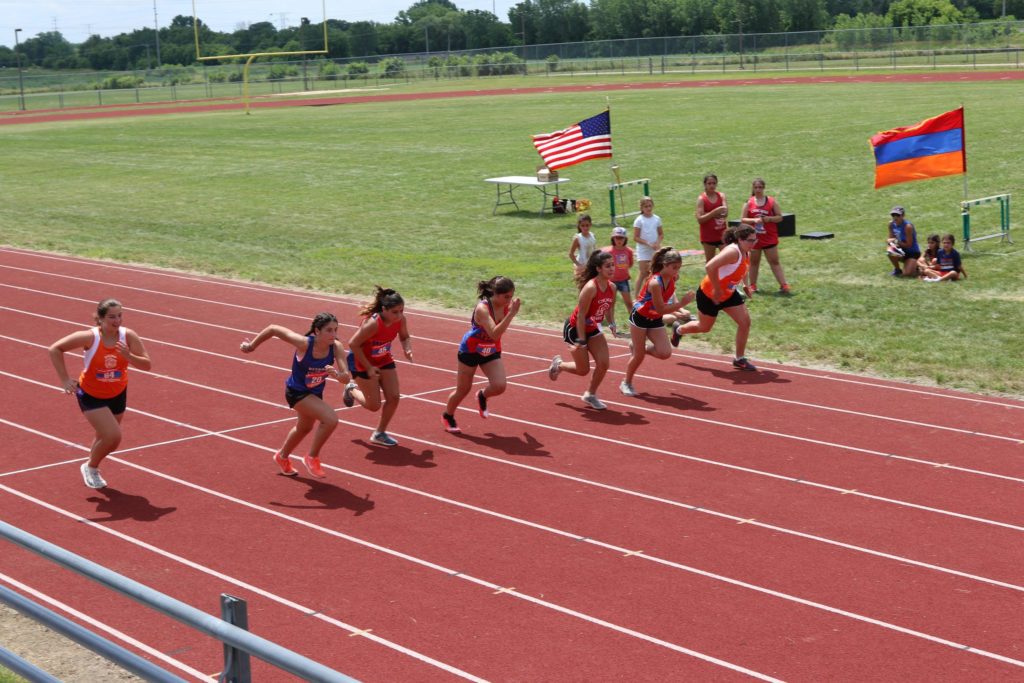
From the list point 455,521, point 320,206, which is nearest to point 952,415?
point 455,521

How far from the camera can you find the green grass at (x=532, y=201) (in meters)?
16.4

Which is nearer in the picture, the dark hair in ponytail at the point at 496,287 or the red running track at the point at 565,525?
the red running track at the point at 565,525

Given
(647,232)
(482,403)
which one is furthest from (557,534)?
(647,232)

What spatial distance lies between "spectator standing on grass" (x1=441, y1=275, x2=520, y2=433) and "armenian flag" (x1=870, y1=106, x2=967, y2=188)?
377 inches

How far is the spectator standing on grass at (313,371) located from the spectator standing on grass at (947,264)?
1176 centimetres

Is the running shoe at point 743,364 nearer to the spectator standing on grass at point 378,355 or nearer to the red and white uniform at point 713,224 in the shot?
the red and white uniform at point 713,224

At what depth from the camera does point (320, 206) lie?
30562 millimetres

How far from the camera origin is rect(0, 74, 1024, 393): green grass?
16.4 m

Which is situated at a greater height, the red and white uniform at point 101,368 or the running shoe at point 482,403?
the red and white uniform at point 101,368

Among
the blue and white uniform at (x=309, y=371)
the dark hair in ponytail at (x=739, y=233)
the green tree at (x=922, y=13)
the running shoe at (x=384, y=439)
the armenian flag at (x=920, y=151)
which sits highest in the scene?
the green tree at (x=922, y=13)

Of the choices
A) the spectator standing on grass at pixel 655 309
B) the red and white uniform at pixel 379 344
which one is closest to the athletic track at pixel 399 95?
the spectator standing on grass at pixel 655 309

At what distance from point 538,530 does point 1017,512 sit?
375 cm

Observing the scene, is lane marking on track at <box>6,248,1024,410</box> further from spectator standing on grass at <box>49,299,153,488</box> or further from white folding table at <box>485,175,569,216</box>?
Answer: white folding table at <box>485,175,569,216</box>

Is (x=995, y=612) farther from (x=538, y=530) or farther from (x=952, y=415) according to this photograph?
(x=952, y=415)
